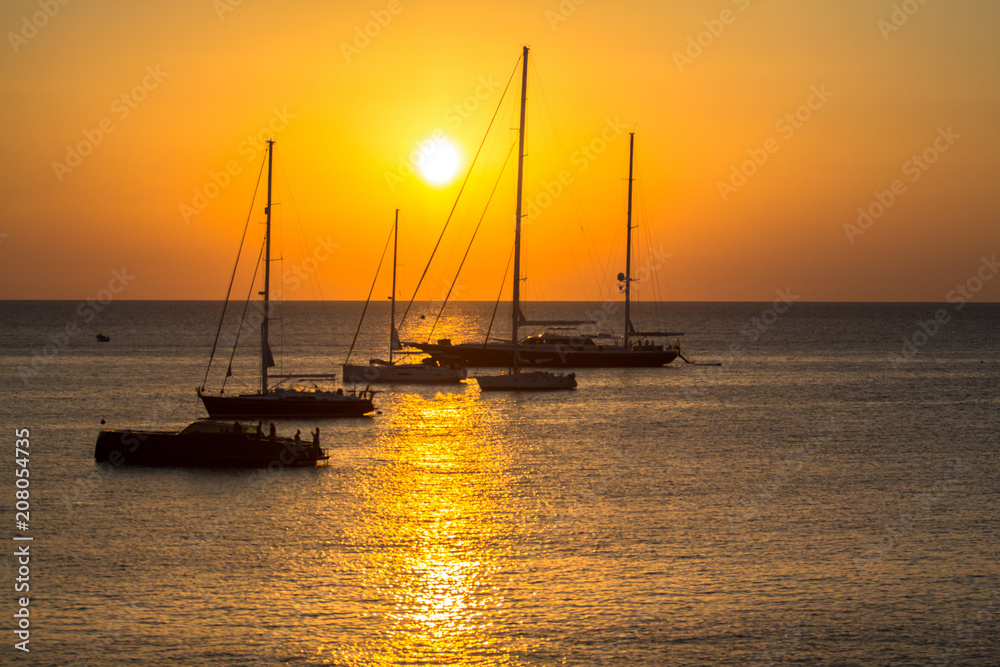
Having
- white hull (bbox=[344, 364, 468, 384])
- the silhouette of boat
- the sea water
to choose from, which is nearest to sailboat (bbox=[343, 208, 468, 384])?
white hull (bbox=[344, 364, 468, 384])

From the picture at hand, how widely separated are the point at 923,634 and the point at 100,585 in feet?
75.5

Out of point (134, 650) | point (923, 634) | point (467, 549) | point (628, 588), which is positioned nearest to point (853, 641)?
point (923, 634)

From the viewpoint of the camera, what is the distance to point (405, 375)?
90000mm

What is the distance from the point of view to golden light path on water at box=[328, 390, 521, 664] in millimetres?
24641

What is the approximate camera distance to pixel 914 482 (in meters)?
43.7

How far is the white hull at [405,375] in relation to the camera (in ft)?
291

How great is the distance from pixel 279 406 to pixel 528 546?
32.7 m

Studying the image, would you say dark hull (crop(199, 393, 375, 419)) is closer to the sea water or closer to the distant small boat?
the sea water

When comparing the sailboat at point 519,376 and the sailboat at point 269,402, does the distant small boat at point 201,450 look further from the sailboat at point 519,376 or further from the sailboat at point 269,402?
the sailboat at point 519,376

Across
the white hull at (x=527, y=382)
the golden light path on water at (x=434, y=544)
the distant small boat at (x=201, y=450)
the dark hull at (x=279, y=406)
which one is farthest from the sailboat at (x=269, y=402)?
the white hull at (x=527, y=382)

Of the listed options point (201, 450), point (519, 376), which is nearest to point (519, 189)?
point (519, 376)

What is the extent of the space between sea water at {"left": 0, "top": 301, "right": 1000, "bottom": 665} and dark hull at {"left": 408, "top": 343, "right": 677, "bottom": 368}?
41.1m

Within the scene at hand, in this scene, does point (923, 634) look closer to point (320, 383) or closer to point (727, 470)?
point (727, 470)

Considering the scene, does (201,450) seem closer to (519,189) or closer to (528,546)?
(528,546)
